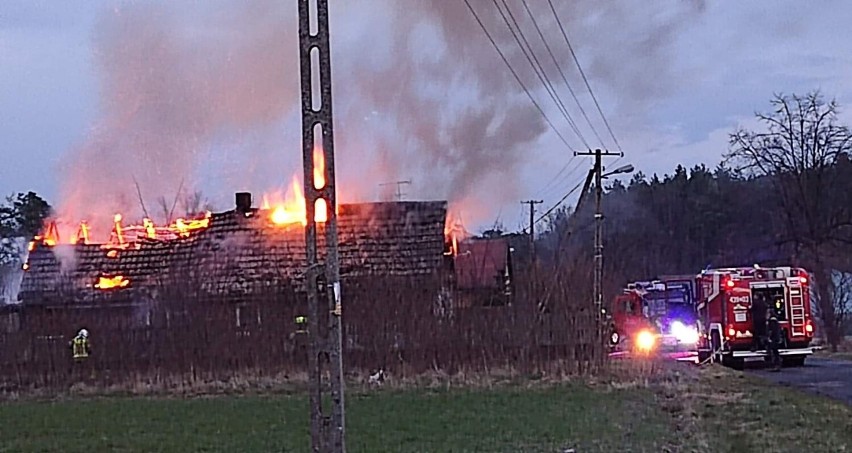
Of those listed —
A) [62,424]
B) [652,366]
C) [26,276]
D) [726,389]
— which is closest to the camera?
[62,424]

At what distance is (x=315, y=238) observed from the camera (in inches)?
442

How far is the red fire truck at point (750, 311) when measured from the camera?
118 feet

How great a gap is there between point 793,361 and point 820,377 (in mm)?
5704

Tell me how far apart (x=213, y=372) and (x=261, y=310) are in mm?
2232

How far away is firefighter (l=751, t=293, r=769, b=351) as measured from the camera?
35.8 metres

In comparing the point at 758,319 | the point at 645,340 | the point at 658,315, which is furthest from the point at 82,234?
the point at 758,319

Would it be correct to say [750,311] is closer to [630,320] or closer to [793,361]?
[793,361]

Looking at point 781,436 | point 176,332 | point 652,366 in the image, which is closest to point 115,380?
point 176,332

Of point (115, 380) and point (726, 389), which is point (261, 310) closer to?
point (115, 380)

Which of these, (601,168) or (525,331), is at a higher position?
(601,168)

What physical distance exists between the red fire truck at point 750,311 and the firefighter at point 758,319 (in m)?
0.05

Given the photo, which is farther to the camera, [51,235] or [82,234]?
[82,234]

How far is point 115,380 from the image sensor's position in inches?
1315

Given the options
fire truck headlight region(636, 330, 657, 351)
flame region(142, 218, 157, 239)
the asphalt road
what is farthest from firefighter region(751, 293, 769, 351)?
flame region(142, 218, 157, 239)
